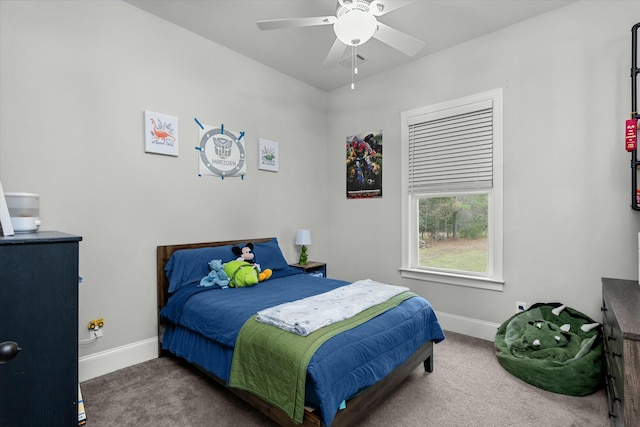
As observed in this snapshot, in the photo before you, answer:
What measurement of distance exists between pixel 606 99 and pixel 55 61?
4.12 meters

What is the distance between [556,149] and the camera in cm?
271

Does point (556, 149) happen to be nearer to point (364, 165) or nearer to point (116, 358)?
point (364, 165)

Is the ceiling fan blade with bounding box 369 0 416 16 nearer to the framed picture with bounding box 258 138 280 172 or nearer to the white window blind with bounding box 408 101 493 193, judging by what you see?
the white window blind with bounding box 408 101 493 193

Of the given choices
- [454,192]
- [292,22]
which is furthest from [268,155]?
[454,192]

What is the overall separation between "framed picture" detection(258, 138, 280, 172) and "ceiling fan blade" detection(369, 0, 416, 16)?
6.59ft

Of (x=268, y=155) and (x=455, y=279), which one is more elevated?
(x=268, y=155)

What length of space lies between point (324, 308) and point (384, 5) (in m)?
1.86

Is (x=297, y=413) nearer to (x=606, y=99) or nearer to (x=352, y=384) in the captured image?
(x=352, y=384)

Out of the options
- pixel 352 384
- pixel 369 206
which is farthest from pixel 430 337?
pixel 369 206

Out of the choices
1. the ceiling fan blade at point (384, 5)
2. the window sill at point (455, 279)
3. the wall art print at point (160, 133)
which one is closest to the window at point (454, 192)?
the window sill at point (455, 279)

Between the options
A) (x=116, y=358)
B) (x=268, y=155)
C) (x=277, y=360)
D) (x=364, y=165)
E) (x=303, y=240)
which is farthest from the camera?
(x=364, y=165)

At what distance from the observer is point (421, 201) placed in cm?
362

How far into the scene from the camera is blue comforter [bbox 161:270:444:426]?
5.04ft

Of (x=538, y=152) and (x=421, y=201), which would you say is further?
(x=421, y=201)
